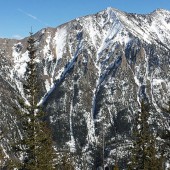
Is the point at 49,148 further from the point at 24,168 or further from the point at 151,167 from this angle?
the point at 24,168

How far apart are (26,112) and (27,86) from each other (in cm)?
221

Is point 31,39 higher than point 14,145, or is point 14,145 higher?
point 31,39

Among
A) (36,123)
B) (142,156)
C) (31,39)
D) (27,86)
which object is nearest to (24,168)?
(36,123)

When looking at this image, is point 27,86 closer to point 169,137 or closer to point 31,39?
point 31,39

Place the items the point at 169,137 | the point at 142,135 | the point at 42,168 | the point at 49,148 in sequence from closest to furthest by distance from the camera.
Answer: the point at 169,137, the point at 42,168, the point at 142,135, the point at 49,148

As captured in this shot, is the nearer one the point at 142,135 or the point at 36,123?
the point at 36,123

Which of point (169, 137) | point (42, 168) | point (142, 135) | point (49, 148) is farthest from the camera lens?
point (49, 148)

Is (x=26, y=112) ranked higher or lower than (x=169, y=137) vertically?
higher

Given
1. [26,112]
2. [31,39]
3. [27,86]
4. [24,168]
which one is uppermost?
[31,39]

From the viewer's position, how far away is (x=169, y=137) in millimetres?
34062

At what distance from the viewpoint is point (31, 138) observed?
115ft

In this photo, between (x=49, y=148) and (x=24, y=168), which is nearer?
(x=24, y=168)

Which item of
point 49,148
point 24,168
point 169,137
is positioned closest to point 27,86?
point 24,168

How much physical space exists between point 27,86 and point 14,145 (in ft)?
16.4
